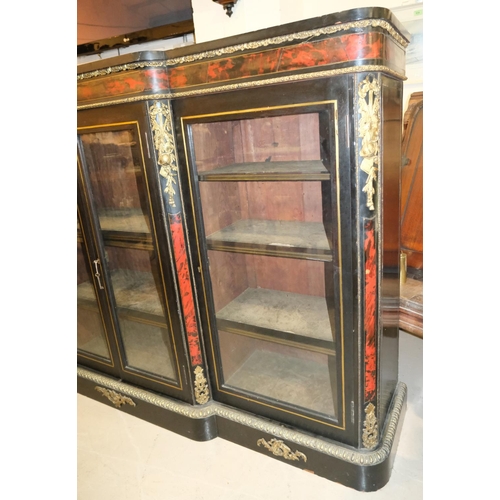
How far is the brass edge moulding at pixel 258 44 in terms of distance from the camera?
106cm

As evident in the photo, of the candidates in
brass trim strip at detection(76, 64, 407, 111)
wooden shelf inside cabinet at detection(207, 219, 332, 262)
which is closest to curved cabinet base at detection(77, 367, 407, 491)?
wooden shelf inside cabinet at detection(207, 219, 332, 262)

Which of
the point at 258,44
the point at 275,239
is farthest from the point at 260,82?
the point at 275,239

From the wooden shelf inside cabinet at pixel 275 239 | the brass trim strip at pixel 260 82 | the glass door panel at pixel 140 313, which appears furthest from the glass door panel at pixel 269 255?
the glass door panel at pixel 140 313

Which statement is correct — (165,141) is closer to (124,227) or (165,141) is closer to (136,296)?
(124,227)

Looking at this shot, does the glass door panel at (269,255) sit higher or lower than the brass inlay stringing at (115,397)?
higher

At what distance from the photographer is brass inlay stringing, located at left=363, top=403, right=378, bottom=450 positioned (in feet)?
4.77

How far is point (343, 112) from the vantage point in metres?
1.15

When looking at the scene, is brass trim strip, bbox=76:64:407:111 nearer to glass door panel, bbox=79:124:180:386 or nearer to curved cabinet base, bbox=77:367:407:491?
glass door panel, bbox=79:124:180:386

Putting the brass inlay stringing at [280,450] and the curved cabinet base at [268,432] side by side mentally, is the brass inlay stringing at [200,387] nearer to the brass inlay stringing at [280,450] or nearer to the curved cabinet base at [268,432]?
the curved cabinet base at [268,432]

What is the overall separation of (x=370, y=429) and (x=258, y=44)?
1.47 m

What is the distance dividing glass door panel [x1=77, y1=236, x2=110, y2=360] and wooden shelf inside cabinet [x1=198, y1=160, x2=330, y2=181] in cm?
96

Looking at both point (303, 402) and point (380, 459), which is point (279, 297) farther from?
point (380, 459)

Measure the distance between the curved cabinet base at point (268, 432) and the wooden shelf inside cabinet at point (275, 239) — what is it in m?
0.80

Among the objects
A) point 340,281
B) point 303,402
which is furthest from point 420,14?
point 303,402
